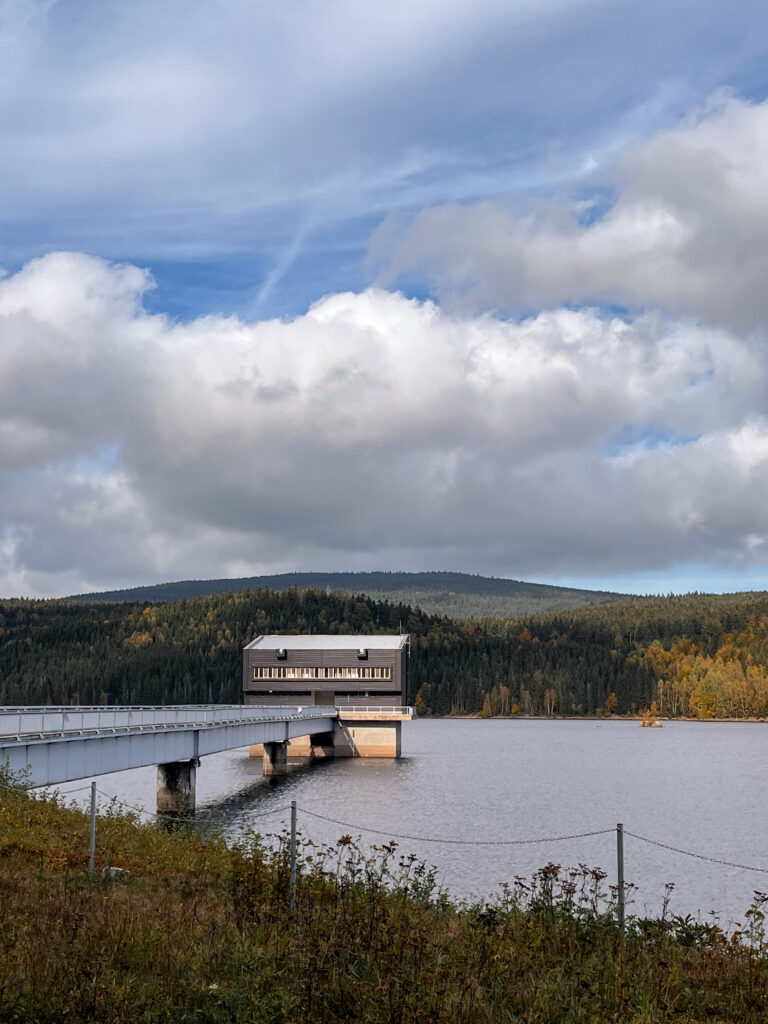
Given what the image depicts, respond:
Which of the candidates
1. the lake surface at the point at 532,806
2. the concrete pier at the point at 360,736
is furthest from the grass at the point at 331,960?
the concrete pier at the point at 360,736

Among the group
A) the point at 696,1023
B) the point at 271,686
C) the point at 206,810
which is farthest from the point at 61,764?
the point at 271,686

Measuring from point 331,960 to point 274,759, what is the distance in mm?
80966

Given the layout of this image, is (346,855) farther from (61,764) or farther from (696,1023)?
(696,1023)

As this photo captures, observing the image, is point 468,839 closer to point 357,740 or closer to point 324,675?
point 357,740

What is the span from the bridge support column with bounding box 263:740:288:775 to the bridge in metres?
0.54

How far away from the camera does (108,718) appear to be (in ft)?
151

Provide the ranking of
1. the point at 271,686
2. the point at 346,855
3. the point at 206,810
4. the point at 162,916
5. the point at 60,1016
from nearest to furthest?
the point at 60,1016 → the point at 162,916 → the point at 346,855 → the point at 206,810 → the point at 271,686

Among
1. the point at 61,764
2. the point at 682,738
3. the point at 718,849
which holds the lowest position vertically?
the point at 682,738

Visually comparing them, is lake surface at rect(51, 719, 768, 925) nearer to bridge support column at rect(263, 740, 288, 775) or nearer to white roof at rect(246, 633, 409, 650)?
bridge support column at rect(263, 740, 288, 775)

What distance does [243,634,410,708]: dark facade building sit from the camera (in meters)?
125

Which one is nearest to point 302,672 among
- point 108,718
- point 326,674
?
point 326,674

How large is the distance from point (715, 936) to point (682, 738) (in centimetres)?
14505

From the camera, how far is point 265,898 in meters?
16.9

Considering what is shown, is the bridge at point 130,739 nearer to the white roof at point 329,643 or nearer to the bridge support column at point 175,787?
the bridge support column at point 175,787
